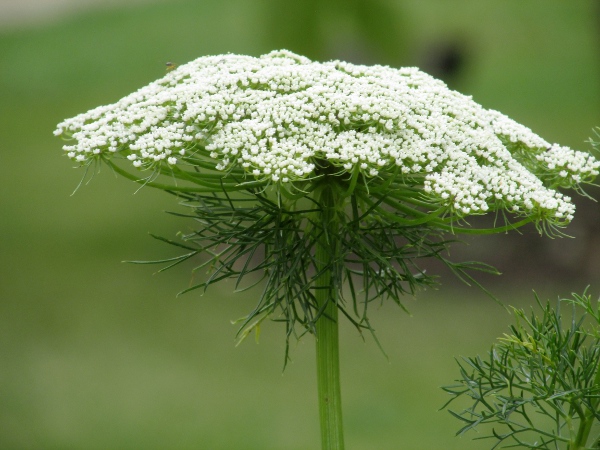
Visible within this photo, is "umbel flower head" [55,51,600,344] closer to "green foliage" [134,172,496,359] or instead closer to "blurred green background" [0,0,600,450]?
"green foliage" [134,172,496,359]

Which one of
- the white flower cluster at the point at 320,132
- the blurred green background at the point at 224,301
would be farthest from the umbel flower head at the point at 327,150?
the blurred green background at the point at 224,301

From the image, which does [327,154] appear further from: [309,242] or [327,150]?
[309,242]

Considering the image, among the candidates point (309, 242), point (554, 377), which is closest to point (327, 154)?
point (309, 242)

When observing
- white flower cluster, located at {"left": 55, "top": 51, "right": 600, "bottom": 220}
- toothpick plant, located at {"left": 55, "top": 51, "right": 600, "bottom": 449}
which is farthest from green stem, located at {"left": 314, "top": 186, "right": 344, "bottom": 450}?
white flower cluster, located at {"left": 55, "top": 51, "right": 600, "bottom": 220}

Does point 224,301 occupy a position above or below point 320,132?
above

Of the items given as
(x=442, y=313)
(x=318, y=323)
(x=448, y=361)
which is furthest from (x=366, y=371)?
(x=318, y=323)

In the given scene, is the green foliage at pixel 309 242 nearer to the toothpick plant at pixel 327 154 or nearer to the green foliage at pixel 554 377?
the toothpick plant at pixel 327 154

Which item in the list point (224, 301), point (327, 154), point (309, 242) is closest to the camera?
point (327, 154)
